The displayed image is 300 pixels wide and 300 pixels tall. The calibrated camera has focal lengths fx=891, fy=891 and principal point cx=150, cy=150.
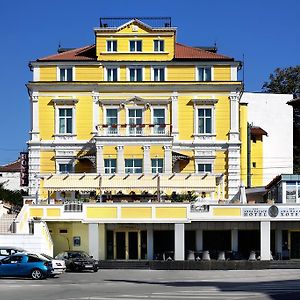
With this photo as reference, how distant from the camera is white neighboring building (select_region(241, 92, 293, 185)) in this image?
95.4 metres

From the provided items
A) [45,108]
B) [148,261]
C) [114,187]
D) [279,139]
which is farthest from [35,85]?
[279,139]

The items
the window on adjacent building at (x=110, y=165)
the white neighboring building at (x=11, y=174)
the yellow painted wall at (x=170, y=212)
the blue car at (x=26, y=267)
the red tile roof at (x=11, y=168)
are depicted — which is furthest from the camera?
the red tile roof at (x=11, y=168)

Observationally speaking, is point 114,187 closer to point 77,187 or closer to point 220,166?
point 77,187

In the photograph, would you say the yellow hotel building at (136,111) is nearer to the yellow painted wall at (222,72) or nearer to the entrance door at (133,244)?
the yellow painted wall at (222,72)

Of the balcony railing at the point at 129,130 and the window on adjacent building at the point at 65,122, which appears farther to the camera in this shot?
the window on adjacent building at the point at 65,122

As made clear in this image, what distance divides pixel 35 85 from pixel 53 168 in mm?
7282

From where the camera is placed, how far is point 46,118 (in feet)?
250

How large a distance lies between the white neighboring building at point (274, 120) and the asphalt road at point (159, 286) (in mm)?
41774

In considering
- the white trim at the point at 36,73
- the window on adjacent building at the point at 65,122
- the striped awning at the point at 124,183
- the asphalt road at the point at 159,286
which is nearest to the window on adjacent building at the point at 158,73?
the window on adjacent building at the point at 65,122

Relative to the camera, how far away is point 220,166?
75.9 meters

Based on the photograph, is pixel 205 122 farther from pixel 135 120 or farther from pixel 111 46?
pixel 111 46

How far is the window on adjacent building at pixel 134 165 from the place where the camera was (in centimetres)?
7456

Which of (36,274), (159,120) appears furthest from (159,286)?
(159,120)

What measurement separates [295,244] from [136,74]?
2113cm
